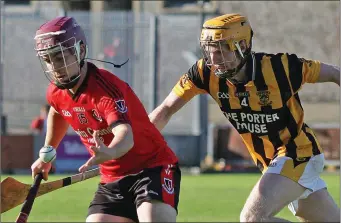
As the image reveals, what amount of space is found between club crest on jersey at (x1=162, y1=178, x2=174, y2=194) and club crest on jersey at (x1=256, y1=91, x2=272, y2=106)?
1.03m

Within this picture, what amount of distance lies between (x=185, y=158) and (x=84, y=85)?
12936 mm

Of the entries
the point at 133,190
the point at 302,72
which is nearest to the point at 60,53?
the point at 133,190

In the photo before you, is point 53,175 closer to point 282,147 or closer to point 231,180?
point 231,180

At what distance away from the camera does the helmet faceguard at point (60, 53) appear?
5.80 m

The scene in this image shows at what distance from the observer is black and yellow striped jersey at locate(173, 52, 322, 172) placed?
6.54 metres

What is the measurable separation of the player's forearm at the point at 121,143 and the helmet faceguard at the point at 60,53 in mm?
524

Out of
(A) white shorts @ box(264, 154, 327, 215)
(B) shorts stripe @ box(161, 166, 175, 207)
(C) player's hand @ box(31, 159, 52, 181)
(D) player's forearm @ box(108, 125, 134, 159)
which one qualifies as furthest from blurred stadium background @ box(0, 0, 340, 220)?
(D) player's forearm @ box(108, 125, 134, 159)

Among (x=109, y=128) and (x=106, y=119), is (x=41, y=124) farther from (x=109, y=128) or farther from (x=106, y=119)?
(x=106, y=119)

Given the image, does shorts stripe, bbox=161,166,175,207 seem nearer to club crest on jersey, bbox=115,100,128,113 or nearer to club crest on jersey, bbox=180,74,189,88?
Answer: club crest on jersey, bbox=115,100,128,113

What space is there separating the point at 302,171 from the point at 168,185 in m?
1.11

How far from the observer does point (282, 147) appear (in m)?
6.57

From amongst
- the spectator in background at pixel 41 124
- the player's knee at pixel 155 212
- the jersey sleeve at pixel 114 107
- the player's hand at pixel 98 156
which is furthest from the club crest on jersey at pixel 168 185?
the spectator in background at pixel 41 124

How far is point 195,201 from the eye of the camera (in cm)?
1264

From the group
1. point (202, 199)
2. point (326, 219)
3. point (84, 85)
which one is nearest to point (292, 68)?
point (326, 219)
